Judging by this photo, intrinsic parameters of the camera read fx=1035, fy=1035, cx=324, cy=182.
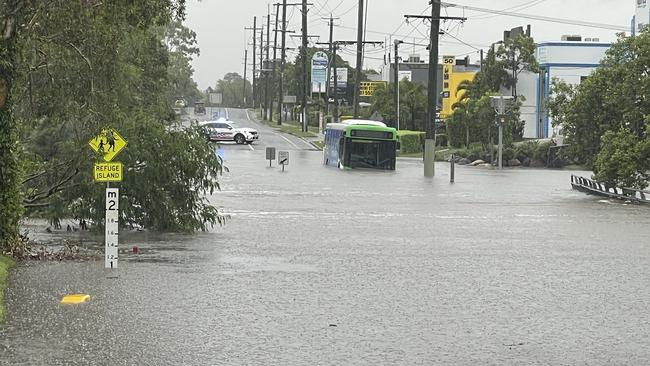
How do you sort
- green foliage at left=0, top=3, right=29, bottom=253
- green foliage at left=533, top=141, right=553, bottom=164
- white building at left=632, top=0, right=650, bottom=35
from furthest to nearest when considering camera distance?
white building at left=632, top=0, right=650, bottom=35
green foliage at left=533, top=141, right=553, bottom=164
green foliage at left=0, top=3, right=29, bottom=253

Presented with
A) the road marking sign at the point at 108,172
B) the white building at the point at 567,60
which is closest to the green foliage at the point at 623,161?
the road marking sign at the point at 108,172

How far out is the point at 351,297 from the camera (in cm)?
1309

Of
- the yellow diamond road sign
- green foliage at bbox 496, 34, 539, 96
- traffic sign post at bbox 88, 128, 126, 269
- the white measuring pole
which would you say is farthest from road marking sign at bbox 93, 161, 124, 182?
green foliage at bbox 496, 34, 539, 96

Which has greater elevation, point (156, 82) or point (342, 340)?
point (156, 82)

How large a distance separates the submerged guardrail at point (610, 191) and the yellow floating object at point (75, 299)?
25704mm

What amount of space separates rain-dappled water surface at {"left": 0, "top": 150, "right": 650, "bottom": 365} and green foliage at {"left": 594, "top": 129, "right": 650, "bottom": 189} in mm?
11178

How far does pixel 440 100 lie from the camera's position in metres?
114

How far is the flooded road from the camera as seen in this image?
9812mm

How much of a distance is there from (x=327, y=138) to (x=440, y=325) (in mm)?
45680

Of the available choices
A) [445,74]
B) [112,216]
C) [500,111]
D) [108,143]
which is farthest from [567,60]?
[112,216]

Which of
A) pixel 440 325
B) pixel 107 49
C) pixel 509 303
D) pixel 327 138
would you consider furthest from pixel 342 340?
pixel 327 138

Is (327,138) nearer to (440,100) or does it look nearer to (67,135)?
(67,135)

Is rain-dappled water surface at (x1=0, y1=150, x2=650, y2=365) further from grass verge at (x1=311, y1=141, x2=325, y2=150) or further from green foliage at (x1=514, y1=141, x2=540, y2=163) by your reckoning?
grass verge at (x1=311, y1=141, x2=325, y2=150)

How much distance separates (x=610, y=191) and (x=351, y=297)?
93.3ft
